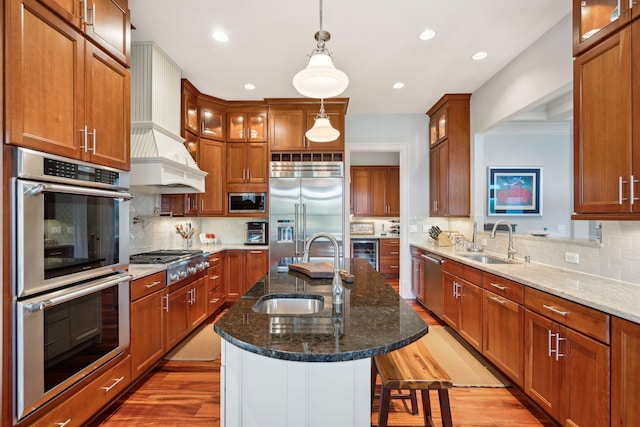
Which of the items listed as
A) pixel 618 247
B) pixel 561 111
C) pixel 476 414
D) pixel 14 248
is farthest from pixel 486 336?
pixel 14 248

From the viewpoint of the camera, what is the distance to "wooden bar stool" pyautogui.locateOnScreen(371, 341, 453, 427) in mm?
1369

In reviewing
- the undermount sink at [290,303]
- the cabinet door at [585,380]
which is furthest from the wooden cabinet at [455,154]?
the undermount sink at [290,303]

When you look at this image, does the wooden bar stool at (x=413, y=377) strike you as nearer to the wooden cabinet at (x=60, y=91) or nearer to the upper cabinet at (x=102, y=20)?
the wooden cabinet at (x=60, y=91)

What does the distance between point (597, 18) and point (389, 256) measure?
5.05 metres

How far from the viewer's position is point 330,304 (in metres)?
1.44

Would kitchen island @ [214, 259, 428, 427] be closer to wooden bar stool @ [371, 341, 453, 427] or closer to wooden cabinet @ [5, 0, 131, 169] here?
wooden bar stool @ [371, 341, 453, 427]

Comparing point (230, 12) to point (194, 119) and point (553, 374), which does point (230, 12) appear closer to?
point (194, 119)

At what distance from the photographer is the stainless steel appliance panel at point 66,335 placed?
4.54 ft

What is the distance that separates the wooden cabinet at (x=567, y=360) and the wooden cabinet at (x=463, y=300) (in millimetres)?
682

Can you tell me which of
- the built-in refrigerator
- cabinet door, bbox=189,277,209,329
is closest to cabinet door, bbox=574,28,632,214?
the built-in refrigerator

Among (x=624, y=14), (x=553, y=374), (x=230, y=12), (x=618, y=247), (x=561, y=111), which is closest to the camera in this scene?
(x=624, y=14)

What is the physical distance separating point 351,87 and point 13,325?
12.1 ft

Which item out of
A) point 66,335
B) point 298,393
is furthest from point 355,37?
point 66,335

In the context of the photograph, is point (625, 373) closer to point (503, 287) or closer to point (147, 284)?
point (503, 287)
